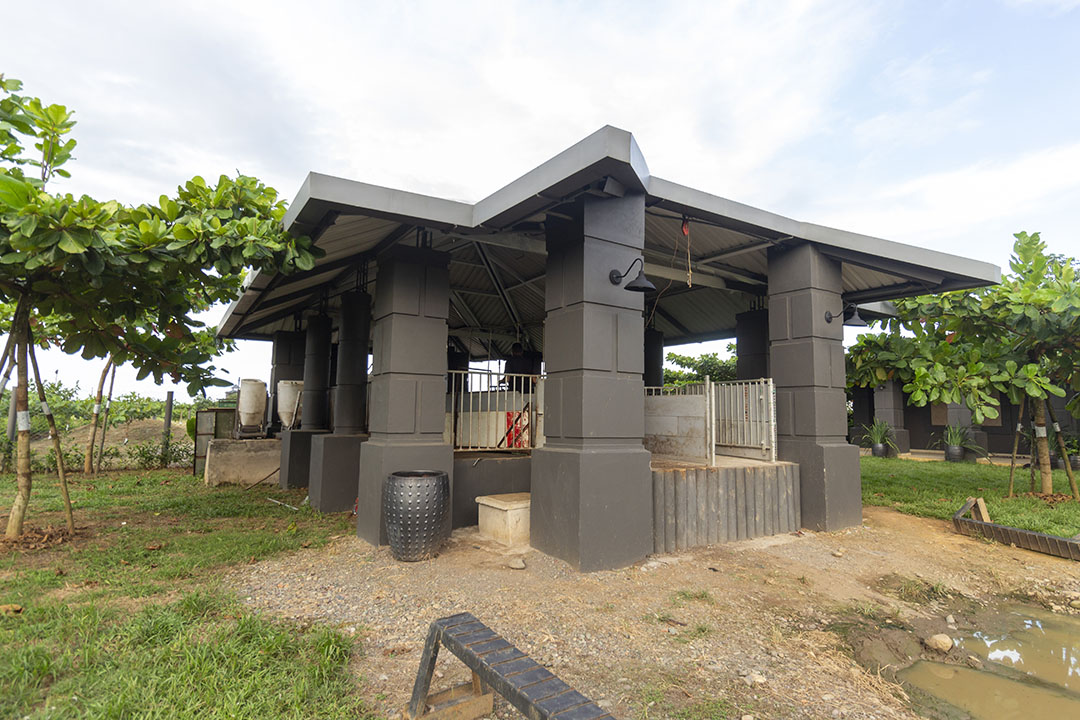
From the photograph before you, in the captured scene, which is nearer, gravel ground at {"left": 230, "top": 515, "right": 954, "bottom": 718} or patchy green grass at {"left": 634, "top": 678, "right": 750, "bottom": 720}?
patchy green grass at {"left": 634, "top": 678, "right": 750, "bottom": 720}

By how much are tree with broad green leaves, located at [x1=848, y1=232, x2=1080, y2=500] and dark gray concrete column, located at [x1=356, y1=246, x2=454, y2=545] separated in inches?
266

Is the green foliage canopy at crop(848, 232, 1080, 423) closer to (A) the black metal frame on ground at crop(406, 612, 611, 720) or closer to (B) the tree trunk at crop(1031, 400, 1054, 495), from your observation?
(B) the tree trunk at crop(1031, 400, 1054, 495)

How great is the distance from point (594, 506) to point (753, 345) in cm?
599

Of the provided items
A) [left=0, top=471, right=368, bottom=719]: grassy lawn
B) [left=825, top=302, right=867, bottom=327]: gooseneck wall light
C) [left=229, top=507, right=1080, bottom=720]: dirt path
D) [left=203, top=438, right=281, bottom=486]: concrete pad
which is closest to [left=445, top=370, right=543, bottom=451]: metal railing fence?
[left=229, top=507, right=1080, bottom=720]: dirt path

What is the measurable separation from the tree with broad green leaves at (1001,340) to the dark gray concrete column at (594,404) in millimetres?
5059

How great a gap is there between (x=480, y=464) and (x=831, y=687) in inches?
172

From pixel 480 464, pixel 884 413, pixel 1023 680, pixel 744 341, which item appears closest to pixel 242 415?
pixel 480 464

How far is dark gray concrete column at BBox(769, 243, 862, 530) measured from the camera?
6.80 metres

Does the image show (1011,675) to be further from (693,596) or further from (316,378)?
(316,378)

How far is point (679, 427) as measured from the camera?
24.6 feet

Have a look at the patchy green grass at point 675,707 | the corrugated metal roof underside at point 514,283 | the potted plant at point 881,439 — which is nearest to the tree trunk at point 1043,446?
the corrugated metal roof underside at point 514,283

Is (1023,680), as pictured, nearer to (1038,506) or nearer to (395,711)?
(395,711)

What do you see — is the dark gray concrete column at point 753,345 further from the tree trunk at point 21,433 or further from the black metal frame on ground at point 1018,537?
→ the tree trunk at point 21,433

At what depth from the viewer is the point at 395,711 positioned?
2.68 meters
